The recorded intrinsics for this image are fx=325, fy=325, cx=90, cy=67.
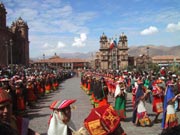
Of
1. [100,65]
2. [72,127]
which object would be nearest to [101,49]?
[100,65]

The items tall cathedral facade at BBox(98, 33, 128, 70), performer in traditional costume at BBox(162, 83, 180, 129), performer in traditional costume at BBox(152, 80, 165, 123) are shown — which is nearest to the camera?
performer in traditional costume at BBox(162, 83, 180, 129)

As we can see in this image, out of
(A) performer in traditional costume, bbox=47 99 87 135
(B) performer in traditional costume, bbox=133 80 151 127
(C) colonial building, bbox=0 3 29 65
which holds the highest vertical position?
(C) colonial building, bbox=0 3 29 65

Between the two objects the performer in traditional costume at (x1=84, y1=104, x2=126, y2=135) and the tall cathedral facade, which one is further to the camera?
the tall cathedral facade

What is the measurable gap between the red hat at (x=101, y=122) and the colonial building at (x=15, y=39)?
5945cm

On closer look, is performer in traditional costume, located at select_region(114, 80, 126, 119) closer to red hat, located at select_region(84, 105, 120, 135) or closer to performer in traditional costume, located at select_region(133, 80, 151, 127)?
performer in traditional costume, located at select_region(133, 80, 151, 127)

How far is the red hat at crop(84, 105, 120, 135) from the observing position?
3322 mm

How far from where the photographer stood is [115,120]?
3422 millimetres

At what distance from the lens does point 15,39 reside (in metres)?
79.8

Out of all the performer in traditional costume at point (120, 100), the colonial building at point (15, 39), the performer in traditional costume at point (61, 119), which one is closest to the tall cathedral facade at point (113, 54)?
the colonial building at point (15, 39)

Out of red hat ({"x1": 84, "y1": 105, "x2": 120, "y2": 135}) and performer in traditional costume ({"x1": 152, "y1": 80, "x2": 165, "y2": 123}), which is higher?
red hat ({"x1": 84, "y1": 105, "x2": 120, "y2": 135})

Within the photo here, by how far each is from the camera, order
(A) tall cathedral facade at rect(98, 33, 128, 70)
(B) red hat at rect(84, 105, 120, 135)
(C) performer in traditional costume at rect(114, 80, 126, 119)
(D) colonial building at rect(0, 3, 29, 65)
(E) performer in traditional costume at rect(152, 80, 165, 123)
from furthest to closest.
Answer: (A) tall cathedral facade at rect(98, 33, 128, 70)
(D) colonial building at rect(0, 3, 29, 65)
(C) performer in traditional costume at rect(114, 80, 126, 119)
(E) performer in traditional costume at rect(152, 80, 165, 123)
(B) red hat at rect(84, 105, 120, 135)

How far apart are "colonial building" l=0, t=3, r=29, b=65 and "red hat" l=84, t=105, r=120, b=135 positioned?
59.4 m

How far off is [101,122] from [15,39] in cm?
7896

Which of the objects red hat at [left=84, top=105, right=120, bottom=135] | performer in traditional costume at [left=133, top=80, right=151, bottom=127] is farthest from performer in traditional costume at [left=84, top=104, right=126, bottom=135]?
performer in traditional costume at [left=133, top=80, right=151, bottom=127]
